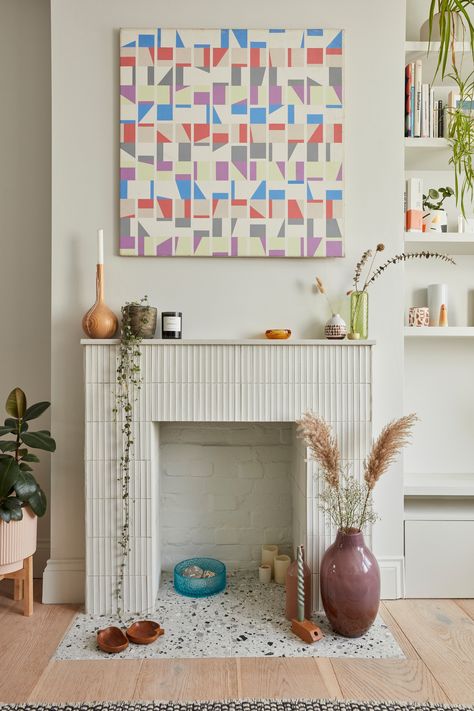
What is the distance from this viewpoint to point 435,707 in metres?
1.52

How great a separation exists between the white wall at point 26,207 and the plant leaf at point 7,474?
1.66 ft

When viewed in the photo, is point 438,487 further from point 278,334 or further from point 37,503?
point 37,503

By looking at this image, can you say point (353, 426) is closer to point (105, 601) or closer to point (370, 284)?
point (370, 284)

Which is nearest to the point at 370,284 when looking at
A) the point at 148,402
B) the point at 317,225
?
the point at 317,225

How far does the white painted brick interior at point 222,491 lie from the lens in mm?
2396

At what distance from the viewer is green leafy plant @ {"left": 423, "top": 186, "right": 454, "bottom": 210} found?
2.41 meters

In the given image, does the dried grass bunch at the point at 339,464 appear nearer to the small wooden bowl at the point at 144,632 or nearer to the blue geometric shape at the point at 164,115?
the small wooden bowl at the point at 144,632

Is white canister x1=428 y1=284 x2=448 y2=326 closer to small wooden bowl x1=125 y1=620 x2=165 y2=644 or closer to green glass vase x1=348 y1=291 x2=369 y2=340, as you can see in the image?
green glass vase x1=348 y1=291 x2=369 y2=340

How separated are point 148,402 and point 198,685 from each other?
99 centimetres

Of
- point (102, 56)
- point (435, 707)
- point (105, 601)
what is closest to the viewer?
point (435, 707)

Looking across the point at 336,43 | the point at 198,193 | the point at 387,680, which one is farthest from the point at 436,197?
the point at 387,680

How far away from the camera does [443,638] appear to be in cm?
190

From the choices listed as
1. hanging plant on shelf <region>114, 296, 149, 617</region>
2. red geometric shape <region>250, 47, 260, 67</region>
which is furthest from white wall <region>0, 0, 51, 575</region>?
red geometric shape <region>250, 47, 260, 67</region>

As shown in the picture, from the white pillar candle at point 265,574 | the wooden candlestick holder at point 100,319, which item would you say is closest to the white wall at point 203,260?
the wooden candlestick holder at point 100,319
